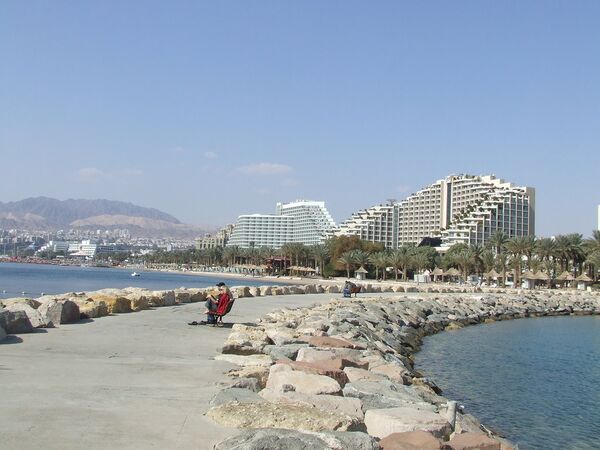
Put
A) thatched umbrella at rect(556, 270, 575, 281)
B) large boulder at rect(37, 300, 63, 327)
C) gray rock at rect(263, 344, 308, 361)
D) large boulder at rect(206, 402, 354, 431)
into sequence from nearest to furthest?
large boulder at rect(206, 402, 354, 431), gray rock at rect(263, 344, 308, 361), large boulder at rect(37, 300, 63, 327), thatched umbrella at rect(556, 270, 575, 281)

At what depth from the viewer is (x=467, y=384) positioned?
16625 millimetres

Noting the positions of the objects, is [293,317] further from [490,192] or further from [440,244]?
[490,192]

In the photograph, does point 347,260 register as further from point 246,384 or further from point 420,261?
point 246,384

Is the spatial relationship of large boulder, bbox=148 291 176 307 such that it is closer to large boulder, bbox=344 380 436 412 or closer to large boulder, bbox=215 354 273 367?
large boulder, bbox=215 354 273 367

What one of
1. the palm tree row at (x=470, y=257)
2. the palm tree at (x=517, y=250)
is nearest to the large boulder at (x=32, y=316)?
the palm tree row at (x=470, y=257)

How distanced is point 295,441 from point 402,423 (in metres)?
1.98

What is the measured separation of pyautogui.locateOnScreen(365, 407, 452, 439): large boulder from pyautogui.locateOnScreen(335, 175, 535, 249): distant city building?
5673 inches

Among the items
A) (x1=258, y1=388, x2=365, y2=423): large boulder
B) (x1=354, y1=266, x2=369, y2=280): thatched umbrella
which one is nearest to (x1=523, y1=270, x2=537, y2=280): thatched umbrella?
(x1=354, y1=266, x2=369, y2=280): thatched umbrella

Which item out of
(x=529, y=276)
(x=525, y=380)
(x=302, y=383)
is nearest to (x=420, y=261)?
(x=529, y=276)

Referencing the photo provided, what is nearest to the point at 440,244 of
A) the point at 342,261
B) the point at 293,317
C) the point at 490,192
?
the point at 490,192

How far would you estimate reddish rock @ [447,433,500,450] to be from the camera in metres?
6.73

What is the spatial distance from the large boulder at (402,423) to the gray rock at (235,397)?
1.27 metres

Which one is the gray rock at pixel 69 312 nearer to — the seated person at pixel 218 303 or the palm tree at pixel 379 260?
the seated person at pixel 218 303

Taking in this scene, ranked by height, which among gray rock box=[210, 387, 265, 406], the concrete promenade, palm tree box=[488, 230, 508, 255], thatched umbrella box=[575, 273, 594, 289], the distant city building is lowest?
the concrete promenade
